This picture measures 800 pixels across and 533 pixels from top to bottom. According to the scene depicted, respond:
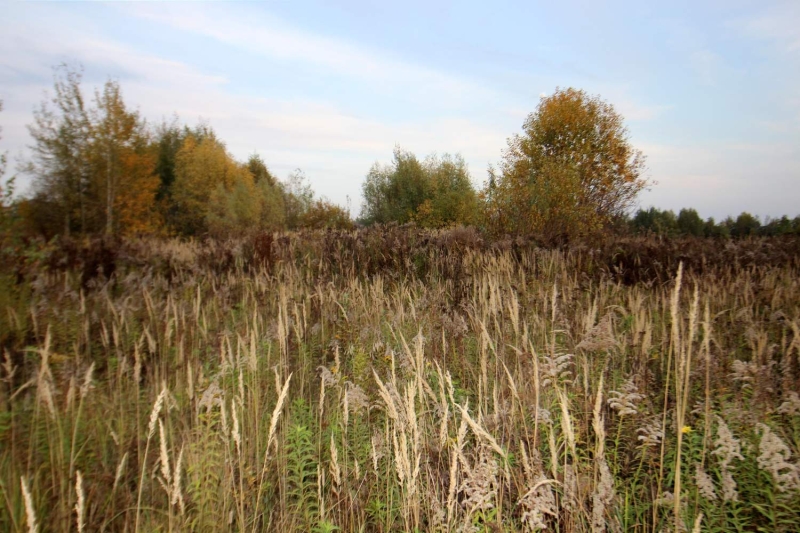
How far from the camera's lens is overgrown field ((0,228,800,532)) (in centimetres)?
186

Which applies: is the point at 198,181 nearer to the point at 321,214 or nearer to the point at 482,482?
the point at 321,214

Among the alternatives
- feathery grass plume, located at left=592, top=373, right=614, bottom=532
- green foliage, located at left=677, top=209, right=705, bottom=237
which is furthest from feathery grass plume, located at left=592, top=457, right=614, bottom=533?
green foliage, located at left=677, top=209, right=705, bottom=237

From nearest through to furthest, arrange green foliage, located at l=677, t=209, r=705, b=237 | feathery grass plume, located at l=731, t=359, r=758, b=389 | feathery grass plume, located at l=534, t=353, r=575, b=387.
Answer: feathery grass plume, located at l=534, t=353, r=575, b=387, feathery grass plume, located at l=731, t=359, r=758, b=389, green foliage, located at l=677, t=209, r=705, b=237

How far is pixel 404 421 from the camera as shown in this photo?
89.2 inches

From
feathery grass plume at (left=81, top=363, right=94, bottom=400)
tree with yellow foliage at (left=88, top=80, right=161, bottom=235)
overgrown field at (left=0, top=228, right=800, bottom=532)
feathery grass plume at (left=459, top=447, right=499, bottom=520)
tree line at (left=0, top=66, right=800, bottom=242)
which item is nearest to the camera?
feathery grass plume at (left=459, top=447, right=499, bottom=520)

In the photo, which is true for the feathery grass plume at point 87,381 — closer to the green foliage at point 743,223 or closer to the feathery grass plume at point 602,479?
the feathery grass plume at point 602,479

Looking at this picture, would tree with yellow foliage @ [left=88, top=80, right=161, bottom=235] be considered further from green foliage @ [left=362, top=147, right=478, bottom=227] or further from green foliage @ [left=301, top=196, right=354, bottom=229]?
green foliage @ [left=362, top=147, right=478, bottom=227]

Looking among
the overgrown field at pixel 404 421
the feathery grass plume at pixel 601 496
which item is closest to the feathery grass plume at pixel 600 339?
the overgrown field at pixel 404 421

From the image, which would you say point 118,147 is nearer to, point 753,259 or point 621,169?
point 753,259

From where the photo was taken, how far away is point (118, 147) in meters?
23.7

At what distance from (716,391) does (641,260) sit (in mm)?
5436

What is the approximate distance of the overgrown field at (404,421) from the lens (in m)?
1.86

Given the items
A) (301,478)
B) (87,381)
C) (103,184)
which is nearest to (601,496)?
(301,478)

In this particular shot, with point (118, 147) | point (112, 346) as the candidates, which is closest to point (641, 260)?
point (112, 346)
